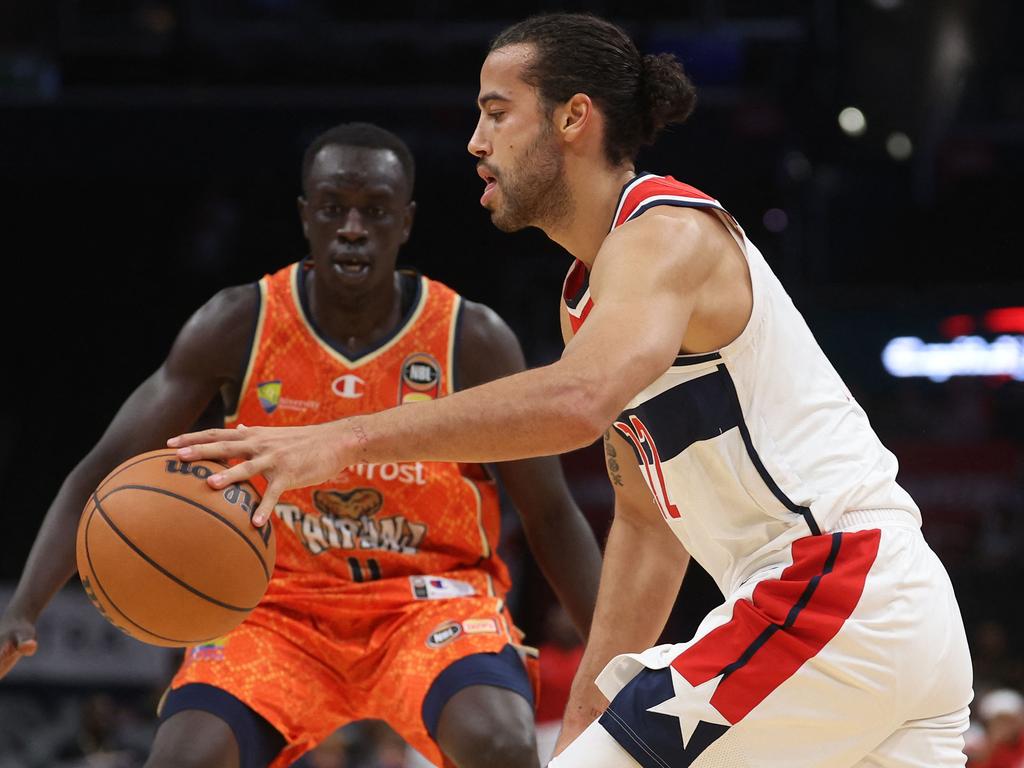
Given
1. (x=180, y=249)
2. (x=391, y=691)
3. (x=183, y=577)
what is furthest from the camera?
(x=180, y=249)

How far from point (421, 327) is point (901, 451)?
23.0ft

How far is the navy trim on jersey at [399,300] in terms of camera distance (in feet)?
14.1

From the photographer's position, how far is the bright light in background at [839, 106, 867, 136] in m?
8.45

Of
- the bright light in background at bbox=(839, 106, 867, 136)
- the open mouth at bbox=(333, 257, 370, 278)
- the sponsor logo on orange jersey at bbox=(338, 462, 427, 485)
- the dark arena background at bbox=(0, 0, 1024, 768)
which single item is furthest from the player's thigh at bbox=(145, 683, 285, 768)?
the bright light in background at bbox=(839, 106, 867, 136)

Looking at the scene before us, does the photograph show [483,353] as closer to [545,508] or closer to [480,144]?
[545,508]

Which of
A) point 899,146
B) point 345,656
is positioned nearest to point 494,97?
point 345,656

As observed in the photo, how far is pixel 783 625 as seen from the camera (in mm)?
2676

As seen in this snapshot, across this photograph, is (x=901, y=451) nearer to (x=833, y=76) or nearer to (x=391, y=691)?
(x=833, y=76)

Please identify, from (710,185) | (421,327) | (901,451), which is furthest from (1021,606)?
(421,327)

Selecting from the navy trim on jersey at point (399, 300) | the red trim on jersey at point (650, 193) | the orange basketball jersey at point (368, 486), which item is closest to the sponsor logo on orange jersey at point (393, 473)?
the orange basketball jersey at point (368, 486)

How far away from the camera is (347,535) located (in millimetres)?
4188

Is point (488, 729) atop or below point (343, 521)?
below

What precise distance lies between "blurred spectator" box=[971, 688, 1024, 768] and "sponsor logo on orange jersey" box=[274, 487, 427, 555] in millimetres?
4763

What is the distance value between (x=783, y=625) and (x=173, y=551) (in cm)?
118
